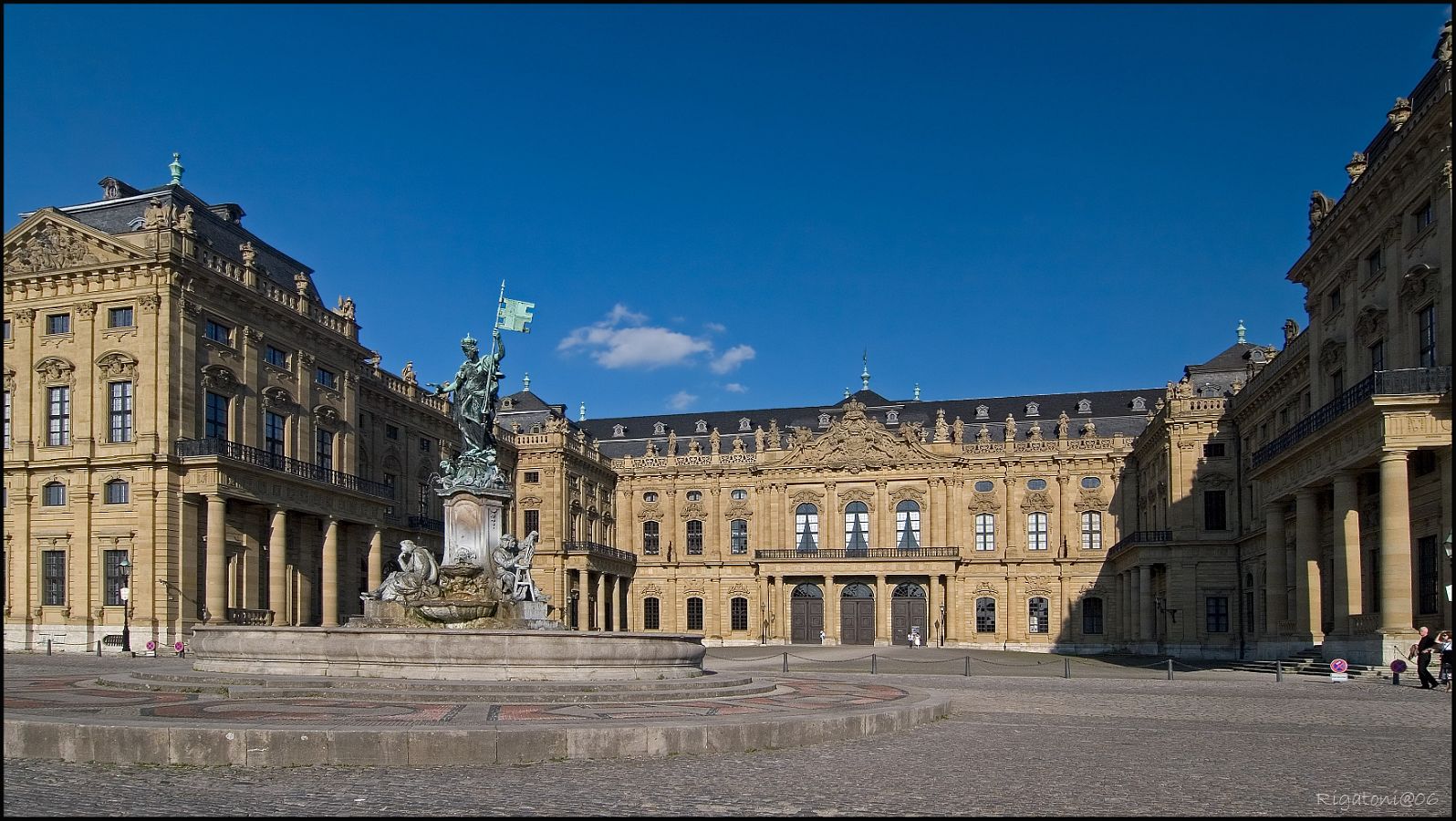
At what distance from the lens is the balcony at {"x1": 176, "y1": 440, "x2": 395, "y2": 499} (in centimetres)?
4334

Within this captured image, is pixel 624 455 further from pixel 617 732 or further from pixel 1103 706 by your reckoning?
pixel 617 732

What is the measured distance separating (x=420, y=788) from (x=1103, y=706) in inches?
628

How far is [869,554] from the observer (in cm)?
8038

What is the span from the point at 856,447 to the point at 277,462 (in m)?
43.1

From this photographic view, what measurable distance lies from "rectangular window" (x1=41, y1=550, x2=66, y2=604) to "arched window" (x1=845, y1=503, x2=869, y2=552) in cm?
4942

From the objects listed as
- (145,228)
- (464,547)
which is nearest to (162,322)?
(145,228)

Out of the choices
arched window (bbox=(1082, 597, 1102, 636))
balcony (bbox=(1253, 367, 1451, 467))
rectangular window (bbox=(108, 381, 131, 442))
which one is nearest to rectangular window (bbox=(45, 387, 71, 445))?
rectangular window (bbox=(108, 381, 131, 442))

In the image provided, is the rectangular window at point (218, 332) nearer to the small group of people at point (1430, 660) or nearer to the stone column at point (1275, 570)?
the stone column at point (1275, 570)

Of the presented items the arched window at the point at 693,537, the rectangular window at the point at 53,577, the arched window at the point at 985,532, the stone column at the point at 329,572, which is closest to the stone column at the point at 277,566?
the stone column at the point at 329,572

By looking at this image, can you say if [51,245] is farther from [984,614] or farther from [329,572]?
[984,614]

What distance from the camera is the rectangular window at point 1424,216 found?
32.1 metres

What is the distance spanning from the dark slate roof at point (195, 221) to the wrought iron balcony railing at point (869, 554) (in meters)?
37.5

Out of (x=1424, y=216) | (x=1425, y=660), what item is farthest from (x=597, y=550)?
(x=1425, y=660)

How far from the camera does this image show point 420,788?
1202 cm
